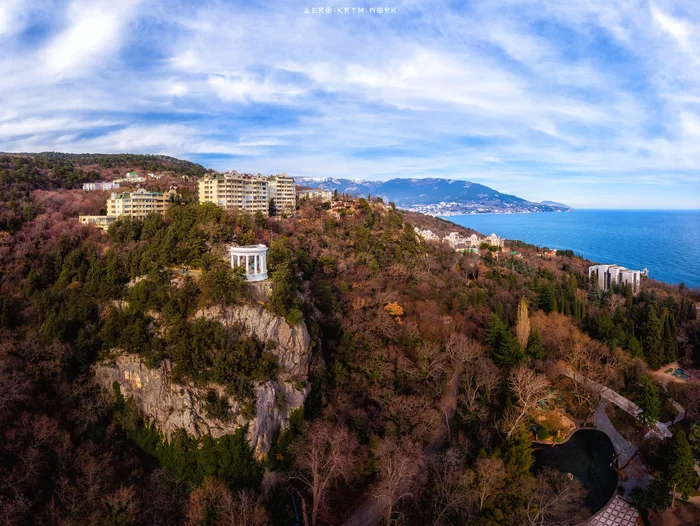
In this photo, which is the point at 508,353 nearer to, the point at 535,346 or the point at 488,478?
the point at 535,346

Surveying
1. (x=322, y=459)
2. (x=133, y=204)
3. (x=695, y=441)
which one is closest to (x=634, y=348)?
(x=695, y=441)

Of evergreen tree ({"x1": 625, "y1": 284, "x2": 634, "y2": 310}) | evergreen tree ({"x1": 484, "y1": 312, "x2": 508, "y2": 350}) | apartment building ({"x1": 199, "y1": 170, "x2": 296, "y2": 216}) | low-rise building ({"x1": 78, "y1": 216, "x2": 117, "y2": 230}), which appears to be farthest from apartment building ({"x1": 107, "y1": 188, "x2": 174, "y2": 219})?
evergreen tree ({"x1": 625, "y1": 284, "x2": 634, "y2": 310})

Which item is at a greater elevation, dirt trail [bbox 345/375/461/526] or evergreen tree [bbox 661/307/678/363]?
evergreen tree [bbox 661/307/678/363]

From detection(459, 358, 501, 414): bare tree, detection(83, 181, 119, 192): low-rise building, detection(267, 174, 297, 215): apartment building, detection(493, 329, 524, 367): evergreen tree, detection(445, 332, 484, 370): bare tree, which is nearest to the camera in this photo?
detection(459, 358, 501, 414): bare tree

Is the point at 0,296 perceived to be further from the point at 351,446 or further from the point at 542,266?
the point at 542,266

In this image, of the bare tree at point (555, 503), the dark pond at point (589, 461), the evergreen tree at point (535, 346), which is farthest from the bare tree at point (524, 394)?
the evergreen tree at point (535, 346)

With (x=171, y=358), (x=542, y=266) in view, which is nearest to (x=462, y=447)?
(x=171, y=358)

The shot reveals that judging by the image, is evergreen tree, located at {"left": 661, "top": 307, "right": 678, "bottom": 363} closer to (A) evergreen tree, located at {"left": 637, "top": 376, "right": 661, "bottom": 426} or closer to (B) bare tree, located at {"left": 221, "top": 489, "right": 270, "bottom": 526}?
(A) evergreen tree, located at {"left": 637, "top": 376, "right": 661, "bottom": 426}
